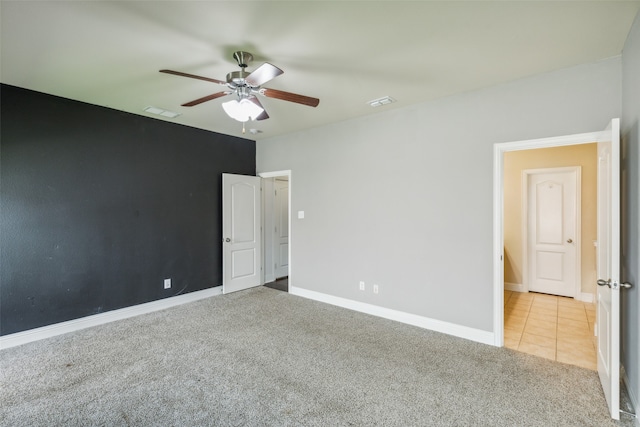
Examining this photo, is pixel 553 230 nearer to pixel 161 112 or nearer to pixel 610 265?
pixel 610 265

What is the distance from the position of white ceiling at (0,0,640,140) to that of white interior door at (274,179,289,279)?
3019 mm

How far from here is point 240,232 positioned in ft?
17.0

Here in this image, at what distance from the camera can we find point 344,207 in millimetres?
4336

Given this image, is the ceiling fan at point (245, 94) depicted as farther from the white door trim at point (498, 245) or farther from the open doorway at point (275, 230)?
the open doorway at point (275, 230)

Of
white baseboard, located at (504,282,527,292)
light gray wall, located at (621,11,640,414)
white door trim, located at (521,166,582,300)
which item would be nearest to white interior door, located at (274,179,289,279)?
white baseboard, located at (504,282,527,292)

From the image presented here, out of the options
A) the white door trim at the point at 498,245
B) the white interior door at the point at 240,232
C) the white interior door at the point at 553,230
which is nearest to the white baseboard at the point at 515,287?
the white interior door at the point at 553,230

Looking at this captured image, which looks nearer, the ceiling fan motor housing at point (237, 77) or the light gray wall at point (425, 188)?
the ceiling fan motor housing at point (237, 77)

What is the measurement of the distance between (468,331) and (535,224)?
9.55 feet

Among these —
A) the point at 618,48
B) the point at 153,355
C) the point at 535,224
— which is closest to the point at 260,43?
the point at 618,48

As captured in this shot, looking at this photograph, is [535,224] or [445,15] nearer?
[445,15]

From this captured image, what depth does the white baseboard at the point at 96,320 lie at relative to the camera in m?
3.15

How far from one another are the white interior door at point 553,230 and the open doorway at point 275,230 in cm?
425

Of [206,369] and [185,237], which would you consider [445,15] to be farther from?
[185,237]

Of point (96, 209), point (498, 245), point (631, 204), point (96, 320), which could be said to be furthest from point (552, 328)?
point (96, 209)
